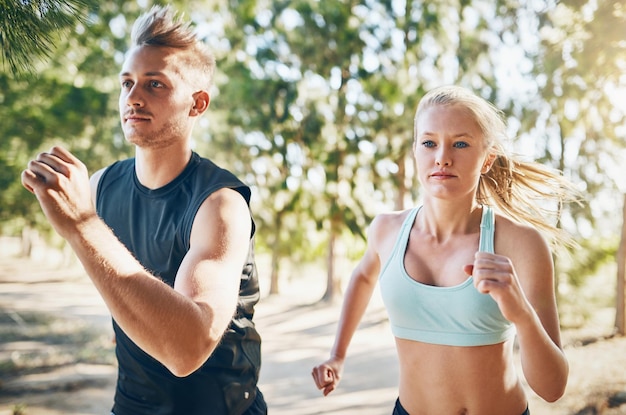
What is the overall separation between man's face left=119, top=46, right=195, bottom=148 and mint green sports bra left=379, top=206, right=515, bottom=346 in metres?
0.87

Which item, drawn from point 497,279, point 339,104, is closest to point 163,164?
point 497,279

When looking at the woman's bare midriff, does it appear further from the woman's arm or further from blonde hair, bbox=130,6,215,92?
blonde hair, bbox=130,6,215,92

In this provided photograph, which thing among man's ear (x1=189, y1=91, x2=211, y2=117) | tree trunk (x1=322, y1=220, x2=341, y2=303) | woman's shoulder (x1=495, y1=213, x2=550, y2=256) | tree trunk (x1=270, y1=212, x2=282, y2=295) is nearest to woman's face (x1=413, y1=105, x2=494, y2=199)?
woman's shoulder (x1=495, y1=213, x2=550, y2=256)

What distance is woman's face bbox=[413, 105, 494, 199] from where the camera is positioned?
1848 millimetres

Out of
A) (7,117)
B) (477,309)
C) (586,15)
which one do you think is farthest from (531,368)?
(7,117)

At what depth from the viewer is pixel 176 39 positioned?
1.94 metres

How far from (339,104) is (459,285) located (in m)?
10.8

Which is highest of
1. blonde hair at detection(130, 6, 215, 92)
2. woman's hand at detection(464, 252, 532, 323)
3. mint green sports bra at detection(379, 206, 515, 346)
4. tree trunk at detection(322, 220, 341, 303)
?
blonde hair at detection(130, 6, 215, 92)

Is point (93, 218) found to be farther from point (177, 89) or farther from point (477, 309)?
point (477, 309)

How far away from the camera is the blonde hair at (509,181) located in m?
1.97

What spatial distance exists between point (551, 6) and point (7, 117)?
8.19 metres

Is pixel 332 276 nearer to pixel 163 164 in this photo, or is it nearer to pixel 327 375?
pixel 327 375

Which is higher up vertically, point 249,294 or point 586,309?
point 249,294

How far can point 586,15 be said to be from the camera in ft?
22.5
